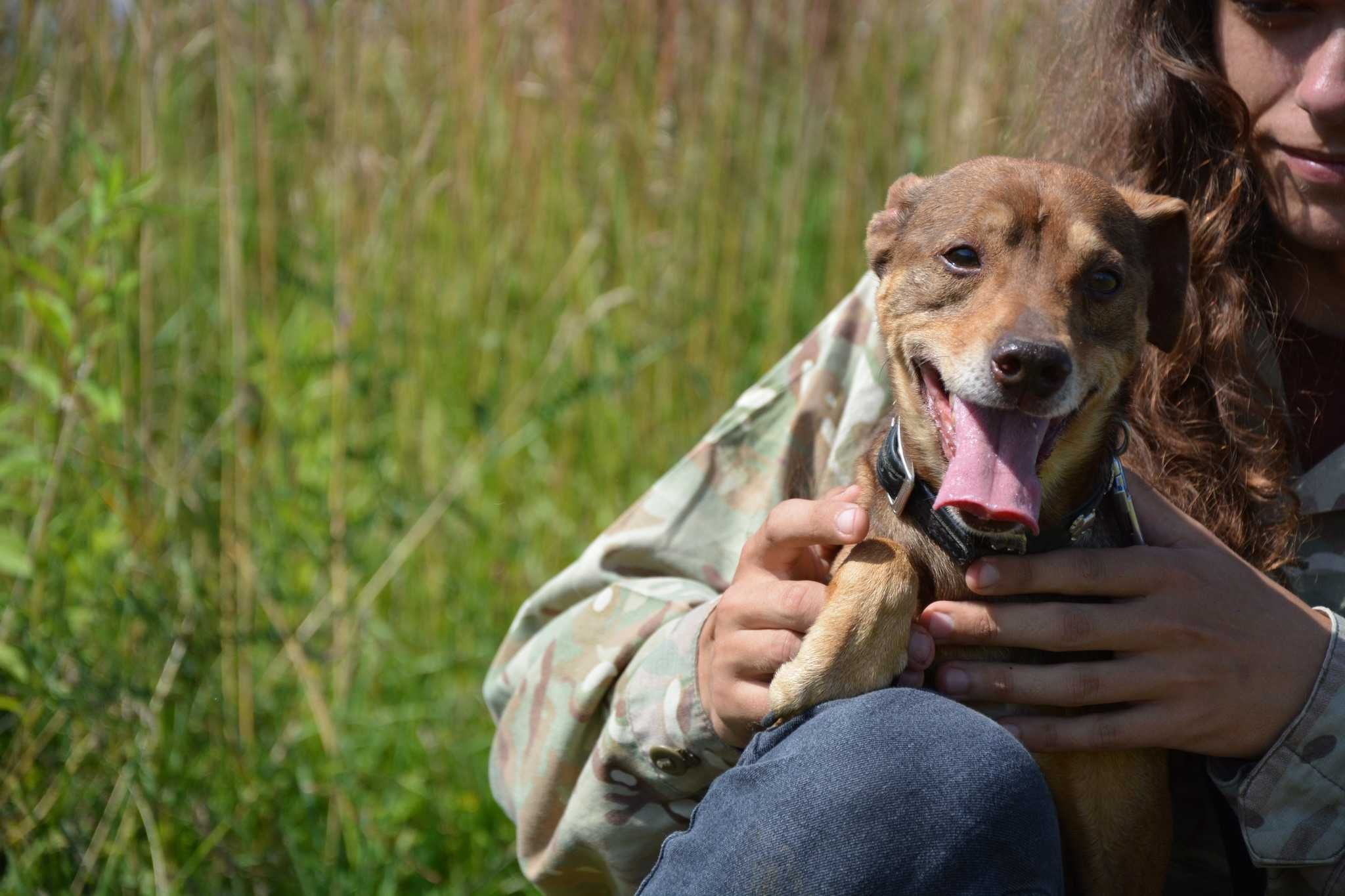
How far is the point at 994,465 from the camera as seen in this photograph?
1.89 m

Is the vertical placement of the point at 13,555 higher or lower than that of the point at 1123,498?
lower

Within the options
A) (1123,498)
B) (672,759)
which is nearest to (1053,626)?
(1123,498)

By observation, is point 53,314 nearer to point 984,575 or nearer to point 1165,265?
point 984,575

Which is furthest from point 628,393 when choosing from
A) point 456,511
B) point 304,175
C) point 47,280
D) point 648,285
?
point 47,280

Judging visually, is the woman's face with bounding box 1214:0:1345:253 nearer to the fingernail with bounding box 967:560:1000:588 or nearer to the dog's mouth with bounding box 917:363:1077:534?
the dog's mouth with bounding box 917:363:1077:534

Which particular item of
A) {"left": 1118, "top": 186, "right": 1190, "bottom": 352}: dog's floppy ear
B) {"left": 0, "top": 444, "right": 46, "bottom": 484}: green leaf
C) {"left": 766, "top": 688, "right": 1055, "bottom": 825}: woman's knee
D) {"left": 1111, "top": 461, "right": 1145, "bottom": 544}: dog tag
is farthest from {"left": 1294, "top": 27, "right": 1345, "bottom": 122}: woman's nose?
{"left": 0, "top": 444, "right": 46, "bottom": 484}: green leaf

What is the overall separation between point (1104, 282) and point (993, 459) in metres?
0.38

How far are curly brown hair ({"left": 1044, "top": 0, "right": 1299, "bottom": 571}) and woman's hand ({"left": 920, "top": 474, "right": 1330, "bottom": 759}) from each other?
11.0 inches

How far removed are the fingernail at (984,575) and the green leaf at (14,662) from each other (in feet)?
6.05

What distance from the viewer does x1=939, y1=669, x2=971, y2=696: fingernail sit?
197cm

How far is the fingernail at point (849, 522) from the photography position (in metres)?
1.94

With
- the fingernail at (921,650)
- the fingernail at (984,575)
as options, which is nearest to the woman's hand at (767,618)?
the fingernail at (921,650)

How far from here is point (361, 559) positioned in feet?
11.2

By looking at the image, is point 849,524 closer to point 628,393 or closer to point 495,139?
point 628,393
